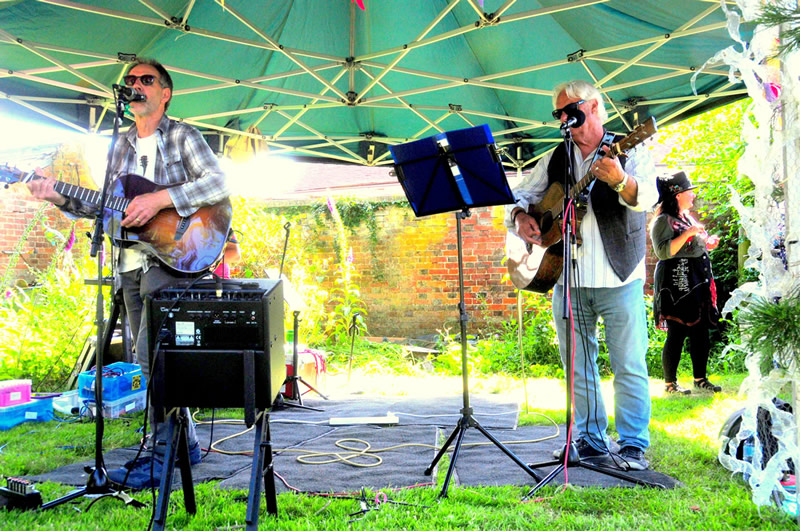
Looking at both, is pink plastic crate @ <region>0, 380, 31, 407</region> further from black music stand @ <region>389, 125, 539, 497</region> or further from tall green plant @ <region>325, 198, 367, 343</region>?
tall green plant @ <region>325, 198, 367, 343</region>

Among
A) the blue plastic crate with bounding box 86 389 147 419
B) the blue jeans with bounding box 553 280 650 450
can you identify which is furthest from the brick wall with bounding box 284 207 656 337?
the blue jeans with bounding box 553 280 650 450

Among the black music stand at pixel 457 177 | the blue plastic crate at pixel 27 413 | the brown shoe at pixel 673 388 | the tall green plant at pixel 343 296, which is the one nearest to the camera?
the black music stand at pixel 457 177

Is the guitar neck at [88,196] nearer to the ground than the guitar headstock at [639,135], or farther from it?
nearer to the ground

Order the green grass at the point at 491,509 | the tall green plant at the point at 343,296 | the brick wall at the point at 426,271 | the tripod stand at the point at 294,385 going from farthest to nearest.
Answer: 1. the brick wall at the point at 426,271
2. the tall green plant at the point at 343,296
3. the tripod stand at the point at 294,385
4. the green grass at the point at 491,509

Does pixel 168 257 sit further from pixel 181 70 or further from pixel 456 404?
pixel 456 404

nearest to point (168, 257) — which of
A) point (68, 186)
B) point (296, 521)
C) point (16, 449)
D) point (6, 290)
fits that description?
point (68, 186)

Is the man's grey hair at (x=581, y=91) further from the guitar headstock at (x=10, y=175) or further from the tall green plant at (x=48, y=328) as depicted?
the tall green plant at (x=48, y=328)

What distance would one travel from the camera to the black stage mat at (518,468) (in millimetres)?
2771

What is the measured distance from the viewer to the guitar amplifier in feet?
6.73

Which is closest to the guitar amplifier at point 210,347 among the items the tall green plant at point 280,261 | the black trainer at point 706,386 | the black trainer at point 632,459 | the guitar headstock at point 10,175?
the guitar headstock at point 10,175

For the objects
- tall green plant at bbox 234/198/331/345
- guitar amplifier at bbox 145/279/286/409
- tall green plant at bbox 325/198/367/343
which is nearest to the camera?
guitar amplifier at bbox 145/279/286/409

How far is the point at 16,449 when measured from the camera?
3607 mm

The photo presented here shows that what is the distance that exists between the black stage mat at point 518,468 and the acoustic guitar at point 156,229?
1697mm

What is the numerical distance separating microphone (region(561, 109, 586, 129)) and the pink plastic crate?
4233 mm
